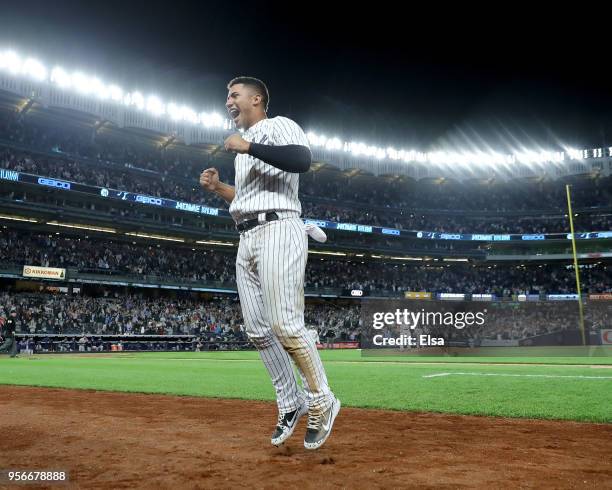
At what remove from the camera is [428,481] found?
261 cm

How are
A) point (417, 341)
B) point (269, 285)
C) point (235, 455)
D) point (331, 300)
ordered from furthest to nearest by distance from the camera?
1. point (331, 300)
2. point (417, 341)
3. point (269, 285)
4. point (235, 455)

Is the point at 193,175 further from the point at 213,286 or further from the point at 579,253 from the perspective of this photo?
the point at 579,253

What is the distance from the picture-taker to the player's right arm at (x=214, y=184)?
13.0 feet

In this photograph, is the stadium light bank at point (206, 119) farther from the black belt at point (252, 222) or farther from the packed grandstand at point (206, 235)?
the black belt at point (252, 222)

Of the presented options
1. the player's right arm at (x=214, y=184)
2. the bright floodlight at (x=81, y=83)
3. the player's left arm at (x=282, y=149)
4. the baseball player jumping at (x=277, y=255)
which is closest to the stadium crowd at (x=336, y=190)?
the bright floodlight at (x=81, y=83)

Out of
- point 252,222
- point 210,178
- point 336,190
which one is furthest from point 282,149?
point 336,190

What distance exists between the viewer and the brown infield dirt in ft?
8.71

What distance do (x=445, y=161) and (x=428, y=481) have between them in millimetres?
60338

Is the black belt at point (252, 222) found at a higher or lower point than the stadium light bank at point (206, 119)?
lower

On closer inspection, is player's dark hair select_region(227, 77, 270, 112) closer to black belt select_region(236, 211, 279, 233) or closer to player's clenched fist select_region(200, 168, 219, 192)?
player's clenched fist select_region(200, 168, 219, 192)

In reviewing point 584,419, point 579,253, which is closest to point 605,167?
point 579,253

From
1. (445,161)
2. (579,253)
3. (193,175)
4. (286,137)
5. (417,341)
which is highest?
(445,161)

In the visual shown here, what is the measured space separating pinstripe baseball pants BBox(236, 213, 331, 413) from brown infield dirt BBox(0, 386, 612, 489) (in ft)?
1.31

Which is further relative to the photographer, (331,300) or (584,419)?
(331,300)
